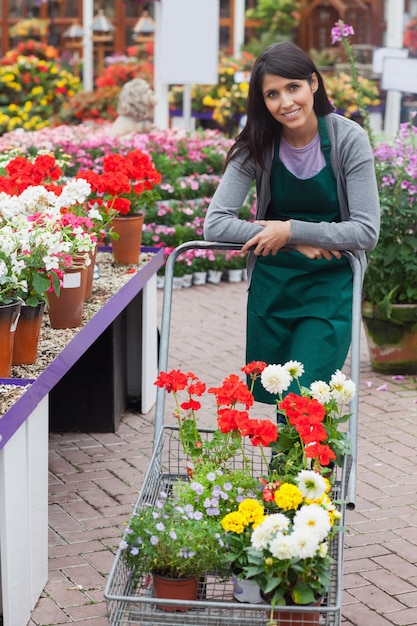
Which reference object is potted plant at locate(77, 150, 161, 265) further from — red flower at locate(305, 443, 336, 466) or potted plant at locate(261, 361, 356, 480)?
red flower at locate(305, 443, 336, 466)

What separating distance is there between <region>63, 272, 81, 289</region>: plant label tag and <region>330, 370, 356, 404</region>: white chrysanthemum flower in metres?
1.47

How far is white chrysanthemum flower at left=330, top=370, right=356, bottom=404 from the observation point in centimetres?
284

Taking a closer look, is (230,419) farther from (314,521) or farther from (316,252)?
(316,252)

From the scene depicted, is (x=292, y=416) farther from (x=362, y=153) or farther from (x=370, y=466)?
(x=370, y=466)

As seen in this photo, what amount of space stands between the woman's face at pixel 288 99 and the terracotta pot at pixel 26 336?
1.06 meters

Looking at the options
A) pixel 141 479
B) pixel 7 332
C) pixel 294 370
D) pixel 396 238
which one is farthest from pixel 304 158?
pixel 396 238

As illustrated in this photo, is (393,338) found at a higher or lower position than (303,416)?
lower

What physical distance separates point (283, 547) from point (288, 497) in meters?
0.19

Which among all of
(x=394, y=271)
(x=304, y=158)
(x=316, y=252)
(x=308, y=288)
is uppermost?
(x=304, y=158)

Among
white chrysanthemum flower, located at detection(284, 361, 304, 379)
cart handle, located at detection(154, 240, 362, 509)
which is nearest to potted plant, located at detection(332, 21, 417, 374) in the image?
cart handle, located at detection(154, 240, 362, 509)

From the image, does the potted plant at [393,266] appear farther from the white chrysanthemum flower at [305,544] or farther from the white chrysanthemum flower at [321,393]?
the white chrysanthemum flower at [305,544]

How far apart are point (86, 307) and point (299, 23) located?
12960mm

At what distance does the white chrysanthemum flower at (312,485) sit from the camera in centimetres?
251

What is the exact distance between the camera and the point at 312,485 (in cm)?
252
